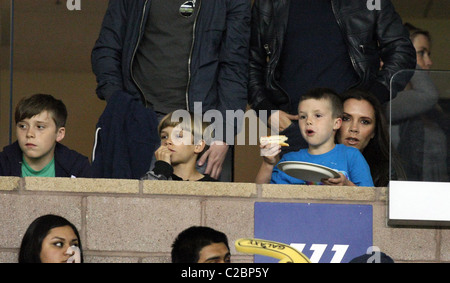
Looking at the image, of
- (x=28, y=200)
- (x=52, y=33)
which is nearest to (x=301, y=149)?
(x=28, y=200)

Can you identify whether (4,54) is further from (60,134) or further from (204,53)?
(204,53)

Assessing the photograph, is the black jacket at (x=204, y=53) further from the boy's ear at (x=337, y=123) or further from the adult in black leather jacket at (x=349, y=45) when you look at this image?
the boy's ear at (x=337, y=123)

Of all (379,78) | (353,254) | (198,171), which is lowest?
(353,254)

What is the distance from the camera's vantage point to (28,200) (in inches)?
285

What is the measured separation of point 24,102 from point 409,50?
2.56m

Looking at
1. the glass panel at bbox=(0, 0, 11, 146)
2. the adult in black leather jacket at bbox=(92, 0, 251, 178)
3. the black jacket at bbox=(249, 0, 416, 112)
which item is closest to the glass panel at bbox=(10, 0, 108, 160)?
the glass panel at bbox=(0, 0, 11, 146)

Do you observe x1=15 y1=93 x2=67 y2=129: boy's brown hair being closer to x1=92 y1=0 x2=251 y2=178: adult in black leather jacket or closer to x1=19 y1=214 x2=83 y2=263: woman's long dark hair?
x1=92 y1=0 x2=251 y2=178: adult in black leather jacket

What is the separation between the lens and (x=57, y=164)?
7.46 meters

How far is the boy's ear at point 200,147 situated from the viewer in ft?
24.7

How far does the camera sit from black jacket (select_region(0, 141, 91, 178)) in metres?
7.44

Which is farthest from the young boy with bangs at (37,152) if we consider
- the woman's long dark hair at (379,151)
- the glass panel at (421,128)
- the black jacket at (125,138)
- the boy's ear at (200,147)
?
the glass panel at (421,128)

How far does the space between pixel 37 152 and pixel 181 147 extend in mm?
914

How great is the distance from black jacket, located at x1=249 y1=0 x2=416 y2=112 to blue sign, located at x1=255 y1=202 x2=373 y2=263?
2.69 ft

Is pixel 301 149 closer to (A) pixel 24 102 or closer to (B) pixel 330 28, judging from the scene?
(B) pixel 330 28
